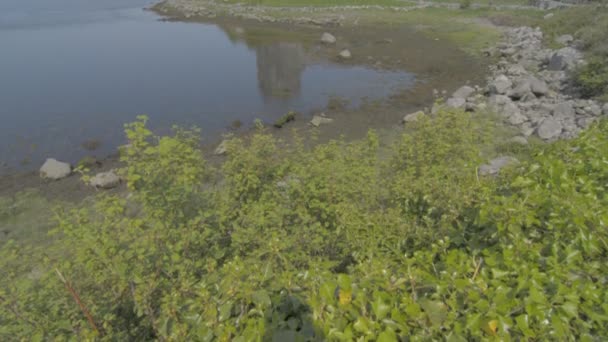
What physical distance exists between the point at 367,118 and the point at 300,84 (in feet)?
23.4

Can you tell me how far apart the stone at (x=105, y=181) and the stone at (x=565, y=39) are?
29091 millimetres

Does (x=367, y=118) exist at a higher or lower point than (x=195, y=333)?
lower

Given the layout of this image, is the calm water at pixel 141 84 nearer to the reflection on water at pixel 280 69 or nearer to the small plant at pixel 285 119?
the reflection on water at pixel 280 69

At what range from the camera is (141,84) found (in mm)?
23094

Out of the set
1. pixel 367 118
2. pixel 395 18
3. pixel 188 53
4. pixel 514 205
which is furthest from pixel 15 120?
pixel 395 18

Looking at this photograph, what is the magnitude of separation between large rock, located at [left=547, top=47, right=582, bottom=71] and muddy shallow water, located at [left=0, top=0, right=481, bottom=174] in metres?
4.43

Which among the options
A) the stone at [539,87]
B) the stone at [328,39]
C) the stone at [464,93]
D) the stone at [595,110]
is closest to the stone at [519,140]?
the stone at [595,110]

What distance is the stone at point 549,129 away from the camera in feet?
41.1

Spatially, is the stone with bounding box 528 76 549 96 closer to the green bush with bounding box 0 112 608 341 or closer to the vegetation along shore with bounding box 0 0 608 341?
the vegetation along shore with bounding box 0 0 608 341

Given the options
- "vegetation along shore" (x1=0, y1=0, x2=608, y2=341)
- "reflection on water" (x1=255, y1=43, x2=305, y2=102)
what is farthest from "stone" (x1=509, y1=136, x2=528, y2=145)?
"reflection on water" (x1=255, y1=43, x2=305, y2=102)

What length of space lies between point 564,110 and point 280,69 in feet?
59.5

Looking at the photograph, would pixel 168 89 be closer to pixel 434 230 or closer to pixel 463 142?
pixel 463 142

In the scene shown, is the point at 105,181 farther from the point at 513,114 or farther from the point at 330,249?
the point at 513,114

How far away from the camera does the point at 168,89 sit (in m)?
22.2
